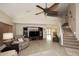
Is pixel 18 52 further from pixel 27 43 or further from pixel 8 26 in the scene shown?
pixel 8 26

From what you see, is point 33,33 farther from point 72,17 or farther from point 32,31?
point 72,17

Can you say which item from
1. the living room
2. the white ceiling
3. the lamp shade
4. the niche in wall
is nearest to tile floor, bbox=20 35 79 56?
the living room

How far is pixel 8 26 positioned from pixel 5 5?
0.36 metres

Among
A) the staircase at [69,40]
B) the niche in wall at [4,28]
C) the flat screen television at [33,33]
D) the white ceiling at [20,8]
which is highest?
the white ceiling at [20,8]

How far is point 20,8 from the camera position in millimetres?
1997

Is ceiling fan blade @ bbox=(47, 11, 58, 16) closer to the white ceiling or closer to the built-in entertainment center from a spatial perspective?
the white ceiling

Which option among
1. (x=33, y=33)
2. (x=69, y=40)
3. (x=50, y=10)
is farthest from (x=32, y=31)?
(x=69, y=40)

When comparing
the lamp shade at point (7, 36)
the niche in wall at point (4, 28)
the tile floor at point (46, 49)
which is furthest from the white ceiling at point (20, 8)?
the tile floor at point (46, 49)

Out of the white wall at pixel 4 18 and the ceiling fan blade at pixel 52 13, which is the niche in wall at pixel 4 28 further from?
the ceiling fan blade at pixel 52 13

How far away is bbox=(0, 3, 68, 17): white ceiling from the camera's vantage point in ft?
6.40

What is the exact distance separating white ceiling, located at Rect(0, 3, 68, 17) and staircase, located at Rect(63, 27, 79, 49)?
0.37 m

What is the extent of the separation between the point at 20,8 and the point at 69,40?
100cm

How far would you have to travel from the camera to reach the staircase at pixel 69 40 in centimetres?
193

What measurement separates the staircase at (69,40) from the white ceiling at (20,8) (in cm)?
37
